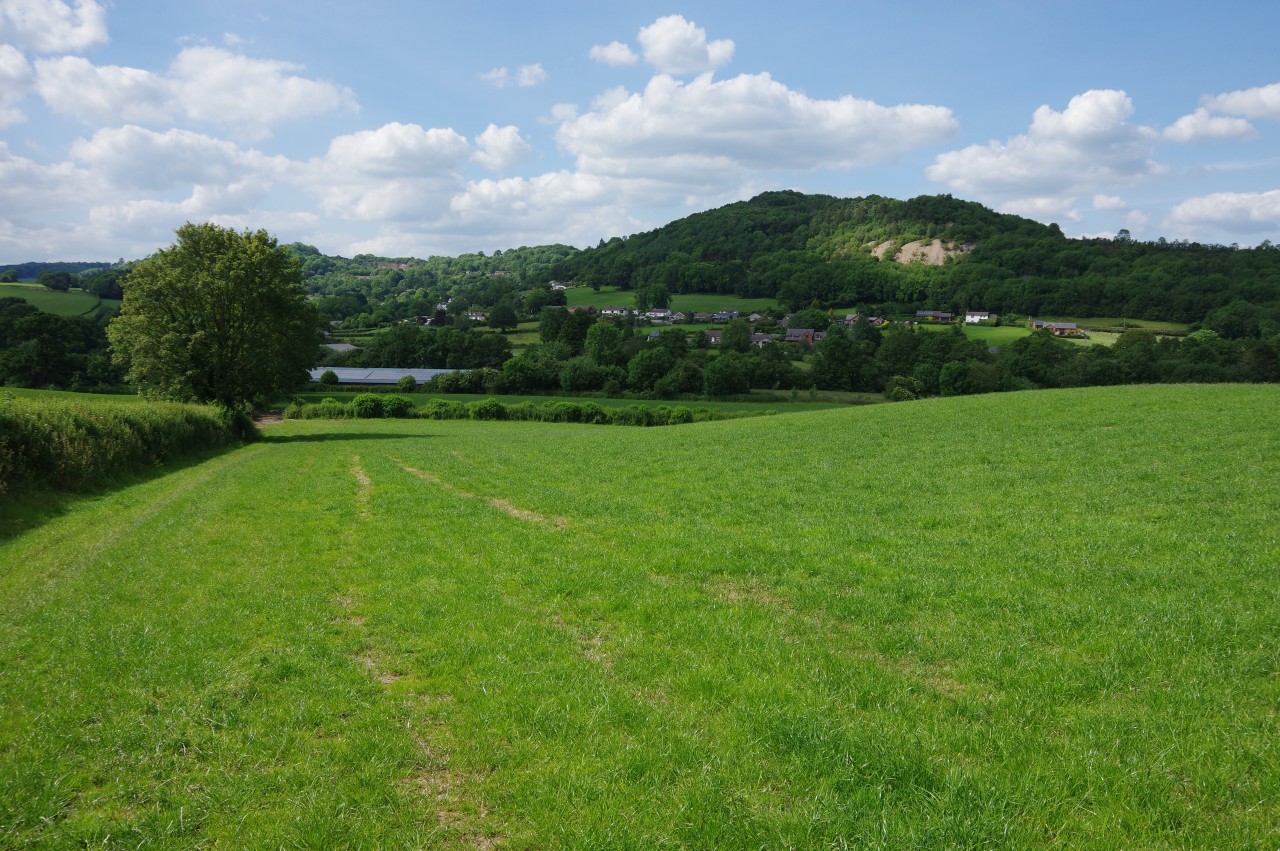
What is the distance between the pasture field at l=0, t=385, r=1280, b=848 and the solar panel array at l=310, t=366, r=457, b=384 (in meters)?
94.2

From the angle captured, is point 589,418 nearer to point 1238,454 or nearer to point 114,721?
point 1238,454

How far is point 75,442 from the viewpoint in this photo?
23.0 meters

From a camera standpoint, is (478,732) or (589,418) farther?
(589,418)

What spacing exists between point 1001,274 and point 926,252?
1444 inches

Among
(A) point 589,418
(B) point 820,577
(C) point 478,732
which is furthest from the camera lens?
(A) point 589,418

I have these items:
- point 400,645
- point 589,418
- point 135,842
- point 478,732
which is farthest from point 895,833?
point 589,418

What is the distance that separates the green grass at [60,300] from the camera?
393 ft

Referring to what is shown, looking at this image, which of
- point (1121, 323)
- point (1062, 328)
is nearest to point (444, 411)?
point (1062, 328)

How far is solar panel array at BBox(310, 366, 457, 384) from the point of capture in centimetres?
10719

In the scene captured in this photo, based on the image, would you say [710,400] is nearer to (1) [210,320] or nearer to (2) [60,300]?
(1) [210,320]

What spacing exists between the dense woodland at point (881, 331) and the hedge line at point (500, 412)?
17.6 metres

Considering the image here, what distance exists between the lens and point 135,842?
205 inches

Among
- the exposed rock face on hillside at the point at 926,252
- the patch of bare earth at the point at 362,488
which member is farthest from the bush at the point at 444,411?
the exposed rock face on hillside at the point at 926,252

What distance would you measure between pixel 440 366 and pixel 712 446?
106818mm
